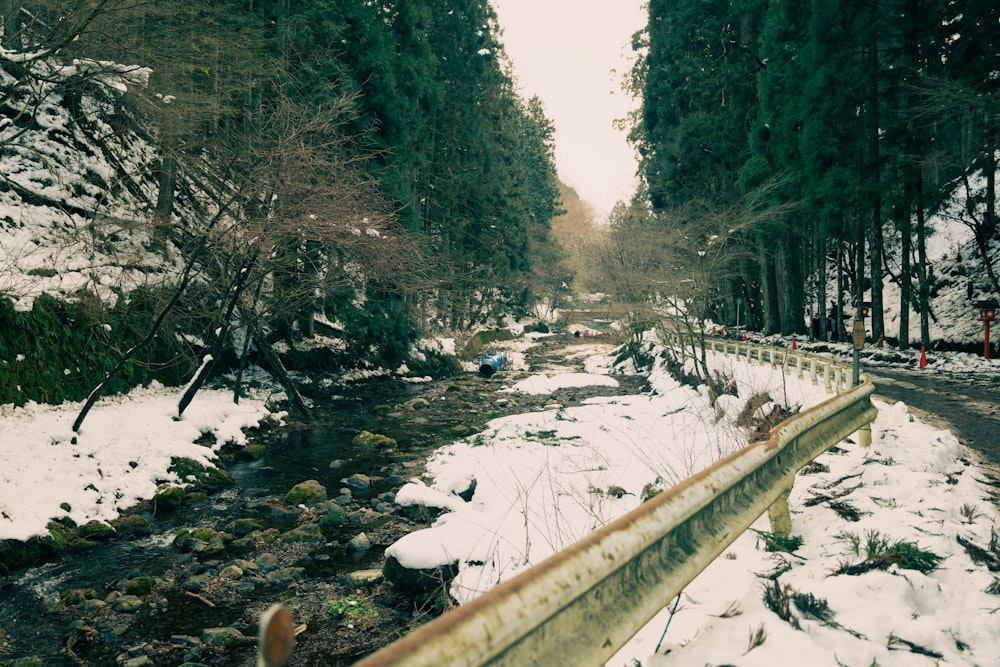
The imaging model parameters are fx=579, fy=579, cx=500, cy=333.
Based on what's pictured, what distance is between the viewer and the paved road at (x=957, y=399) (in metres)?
7.39

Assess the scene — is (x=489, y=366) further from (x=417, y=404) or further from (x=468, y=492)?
(x=468, y=492)

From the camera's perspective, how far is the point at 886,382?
13141 millimetres

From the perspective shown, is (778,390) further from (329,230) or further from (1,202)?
(1,202)

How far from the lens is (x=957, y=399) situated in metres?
10.4

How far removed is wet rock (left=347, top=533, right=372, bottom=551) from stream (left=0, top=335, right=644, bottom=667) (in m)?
0.02

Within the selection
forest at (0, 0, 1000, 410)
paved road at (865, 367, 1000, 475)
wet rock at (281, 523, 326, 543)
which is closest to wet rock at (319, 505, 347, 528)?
wet rock at (281, 523, 326, 543)

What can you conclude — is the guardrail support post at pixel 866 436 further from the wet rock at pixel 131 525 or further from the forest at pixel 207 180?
the forest at pixel 207 180

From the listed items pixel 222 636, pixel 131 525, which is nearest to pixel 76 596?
pixel 222 636

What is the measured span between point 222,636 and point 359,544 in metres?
2.19

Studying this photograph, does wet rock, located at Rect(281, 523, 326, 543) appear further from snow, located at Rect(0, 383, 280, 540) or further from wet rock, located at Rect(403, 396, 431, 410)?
wet rock, located at Rect(403, 396, 431, 410)

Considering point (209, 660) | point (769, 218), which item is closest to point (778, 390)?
point (209, 660)

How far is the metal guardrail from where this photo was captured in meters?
1.19

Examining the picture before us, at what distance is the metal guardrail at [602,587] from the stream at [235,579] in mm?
2636

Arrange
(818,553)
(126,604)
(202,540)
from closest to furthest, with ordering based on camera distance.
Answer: (818,553) < (126,604) < (202,540)
